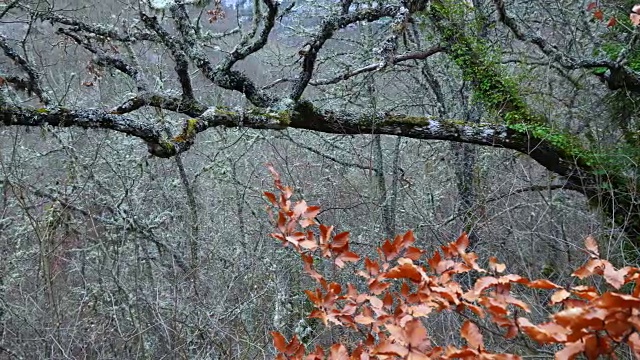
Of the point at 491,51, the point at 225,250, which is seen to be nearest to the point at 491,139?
the point at 491,51

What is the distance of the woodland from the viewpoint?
2.11 metres

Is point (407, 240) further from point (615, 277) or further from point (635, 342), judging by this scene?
point (635, 342)

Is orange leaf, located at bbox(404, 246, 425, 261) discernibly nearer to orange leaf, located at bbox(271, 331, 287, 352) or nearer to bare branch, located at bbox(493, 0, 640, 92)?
orange leaf, located at bbox(271, 331, 287, 352)

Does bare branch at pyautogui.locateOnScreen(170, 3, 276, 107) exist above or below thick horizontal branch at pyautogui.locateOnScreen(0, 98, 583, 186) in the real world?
above

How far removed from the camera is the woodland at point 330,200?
2.11 m

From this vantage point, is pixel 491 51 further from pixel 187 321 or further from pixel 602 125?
pixel 187 321

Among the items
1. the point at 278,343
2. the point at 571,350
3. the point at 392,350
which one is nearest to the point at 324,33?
the point at 278,343

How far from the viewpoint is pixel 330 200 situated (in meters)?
7.15

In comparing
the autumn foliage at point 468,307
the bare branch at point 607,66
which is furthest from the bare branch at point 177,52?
the bare branch at point 607,66

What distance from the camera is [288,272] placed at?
6.50 metres

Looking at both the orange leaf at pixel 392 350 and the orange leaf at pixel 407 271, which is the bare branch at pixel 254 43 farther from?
the orange leaf at pixel 392 350

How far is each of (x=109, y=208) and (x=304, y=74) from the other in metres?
3.33

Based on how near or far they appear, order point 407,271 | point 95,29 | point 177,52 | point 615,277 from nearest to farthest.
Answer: point 615,277, point 407,271, point 177,52, point 95,29

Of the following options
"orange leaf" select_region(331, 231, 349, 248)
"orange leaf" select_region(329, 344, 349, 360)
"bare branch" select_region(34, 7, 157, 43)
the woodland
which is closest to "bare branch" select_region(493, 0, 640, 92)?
the woodland
